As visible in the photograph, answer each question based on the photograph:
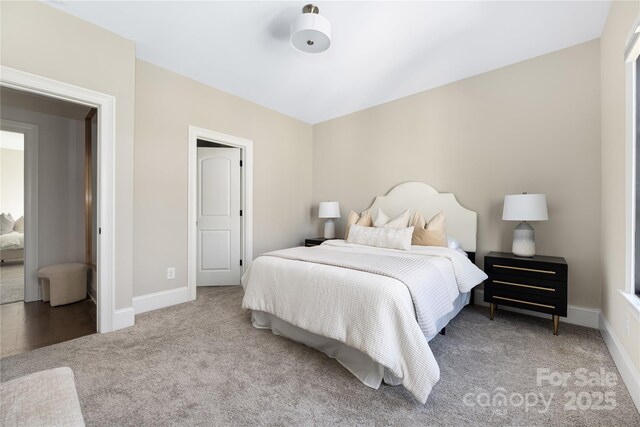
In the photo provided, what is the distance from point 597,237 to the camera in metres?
2.46

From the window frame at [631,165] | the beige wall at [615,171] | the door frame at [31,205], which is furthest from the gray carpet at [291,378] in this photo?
the door frame at [31,205]

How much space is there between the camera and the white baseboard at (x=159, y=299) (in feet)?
9.21

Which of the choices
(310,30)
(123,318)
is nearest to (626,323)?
(310,30)

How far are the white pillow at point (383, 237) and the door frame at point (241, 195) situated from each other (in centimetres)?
157

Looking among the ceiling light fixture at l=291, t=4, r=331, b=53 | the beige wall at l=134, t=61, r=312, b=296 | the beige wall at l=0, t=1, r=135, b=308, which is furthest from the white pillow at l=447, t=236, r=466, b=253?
the beige wall at l=0, t=1, r=135, b=308

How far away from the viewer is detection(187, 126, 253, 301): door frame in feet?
10.6

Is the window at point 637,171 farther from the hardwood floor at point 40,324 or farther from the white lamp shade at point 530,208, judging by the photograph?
the hardwood floor at point 40,324

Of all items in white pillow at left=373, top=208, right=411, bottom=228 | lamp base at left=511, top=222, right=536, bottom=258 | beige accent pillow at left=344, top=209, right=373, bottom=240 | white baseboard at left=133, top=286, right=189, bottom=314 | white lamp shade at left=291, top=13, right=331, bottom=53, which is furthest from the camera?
beige accent pillow at left=344, top=209, right=373, bottom=240

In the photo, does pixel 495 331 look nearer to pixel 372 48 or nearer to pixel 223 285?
pixel 372 48

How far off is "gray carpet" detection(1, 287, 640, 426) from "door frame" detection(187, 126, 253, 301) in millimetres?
911

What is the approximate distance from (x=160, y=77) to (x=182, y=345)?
2.80 metres

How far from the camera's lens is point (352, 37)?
8.90 ft

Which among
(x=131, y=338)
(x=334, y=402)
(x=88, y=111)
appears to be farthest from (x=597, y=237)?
(x=88, y=111)

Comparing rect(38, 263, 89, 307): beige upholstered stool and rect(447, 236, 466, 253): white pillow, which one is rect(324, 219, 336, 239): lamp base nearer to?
rect(447, 236, 466, 253): white pillow
